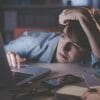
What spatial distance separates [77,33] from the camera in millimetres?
1396

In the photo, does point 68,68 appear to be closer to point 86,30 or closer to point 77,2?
point 86,30

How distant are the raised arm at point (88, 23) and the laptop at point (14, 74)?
0.24 m

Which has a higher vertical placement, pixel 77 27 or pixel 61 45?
pixel 77 27

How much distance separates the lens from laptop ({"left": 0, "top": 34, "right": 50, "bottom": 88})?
0.88 m

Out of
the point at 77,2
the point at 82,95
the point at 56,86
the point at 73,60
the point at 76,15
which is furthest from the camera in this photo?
the point at 77,2

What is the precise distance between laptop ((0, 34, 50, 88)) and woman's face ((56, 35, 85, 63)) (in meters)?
0.26

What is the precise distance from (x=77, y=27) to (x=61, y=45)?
22 cm

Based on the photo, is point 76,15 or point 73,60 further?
point 73,60

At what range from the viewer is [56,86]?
1.06 m

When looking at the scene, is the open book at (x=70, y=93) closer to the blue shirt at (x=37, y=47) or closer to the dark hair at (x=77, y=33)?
the dark hair at (x=77, y=33)

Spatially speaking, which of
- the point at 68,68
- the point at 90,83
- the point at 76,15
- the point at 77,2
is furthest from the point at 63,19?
the point at 77,2

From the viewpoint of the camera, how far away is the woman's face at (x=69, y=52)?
1.52m

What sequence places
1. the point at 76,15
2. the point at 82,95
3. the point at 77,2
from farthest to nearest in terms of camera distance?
the point at 77,2, the point at 76,15, the point at 82,95

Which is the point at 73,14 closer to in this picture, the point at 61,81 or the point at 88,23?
the point at 88,23
